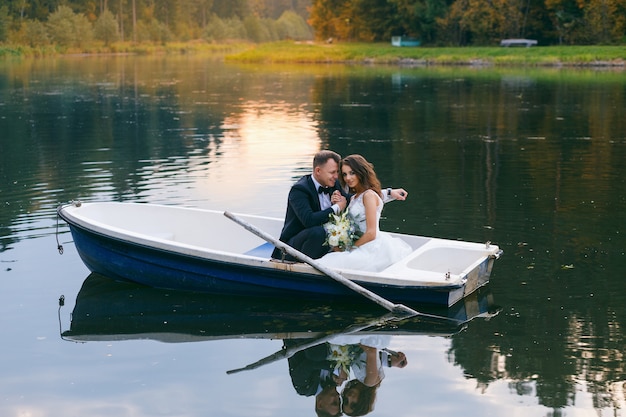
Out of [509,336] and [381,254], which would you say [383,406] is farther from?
[381,254]

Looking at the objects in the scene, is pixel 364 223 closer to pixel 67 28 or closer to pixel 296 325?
pixel 296 325

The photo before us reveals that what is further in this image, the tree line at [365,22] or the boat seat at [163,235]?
the tree line at [365,22]

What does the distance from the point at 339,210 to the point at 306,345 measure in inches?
61.4

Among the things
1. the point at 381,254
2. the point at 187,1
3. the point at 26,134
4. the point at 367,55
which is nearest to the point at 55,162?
the point at 26,134

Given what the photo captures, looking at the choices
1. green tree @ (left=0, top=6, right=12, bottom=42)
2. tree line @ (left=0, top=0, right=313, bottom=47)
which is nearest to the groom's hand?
tree line @ (left=0, top=0, right=313, bottom=47)

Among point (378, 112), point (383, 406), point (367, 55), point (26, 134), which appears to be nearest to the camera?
point (383, 406)

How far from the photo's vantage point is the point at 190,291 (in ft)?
31.6

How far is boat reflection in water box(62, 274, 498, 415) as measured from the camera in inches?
299

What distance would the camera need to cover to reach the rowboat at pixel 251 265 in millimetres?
8711

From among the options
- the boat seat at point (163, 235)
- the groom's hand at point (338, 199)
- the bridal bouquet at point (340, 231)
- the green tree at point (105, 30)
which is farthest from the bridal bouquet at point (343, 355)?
the green tree at point (105, 30)

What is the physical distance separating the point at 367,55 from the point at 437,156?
50.6 meters

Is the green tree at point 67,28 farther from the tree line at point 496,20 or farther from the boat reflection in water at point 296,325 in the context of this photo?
the boat reflection in water at point 296,325

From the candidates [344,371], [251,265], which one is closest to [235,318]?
[251,265]

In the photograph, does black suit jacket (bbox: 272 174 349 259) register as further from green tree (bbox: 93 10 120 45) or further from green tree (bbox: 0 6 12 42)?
green tree (bbox: 93 10 120 45)
